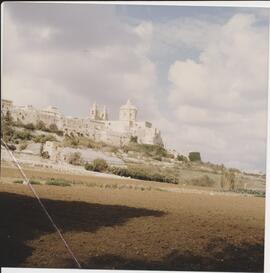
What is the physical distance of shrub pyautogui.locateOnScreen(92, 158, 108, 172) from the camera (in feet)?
18.7

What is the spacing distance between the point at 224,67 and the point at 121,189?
Answer: 5.88ft

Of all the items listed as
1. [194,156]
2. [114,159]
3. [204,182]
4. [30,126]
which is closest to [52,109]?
[30,126]

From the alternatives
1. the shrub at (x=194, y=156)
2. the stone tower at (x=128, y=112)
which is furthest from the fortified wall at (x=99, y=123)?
the shrub at (x=194, y=156)

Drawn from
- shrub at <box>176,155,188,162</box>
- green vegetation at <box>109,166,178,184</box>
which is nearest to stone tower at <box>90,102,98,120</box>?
green vegetation at <box>109,166,178,184</box>

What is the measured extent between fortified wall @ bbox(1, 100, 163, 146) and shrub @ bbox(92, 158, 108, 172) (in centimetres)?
23

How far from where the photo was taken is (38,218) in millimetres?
5637

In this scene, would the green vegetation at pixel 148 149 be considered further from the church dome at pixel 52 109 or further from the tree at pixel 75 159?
the church dome at pixel 52 109

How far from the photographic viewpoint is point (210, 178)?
18.7ft

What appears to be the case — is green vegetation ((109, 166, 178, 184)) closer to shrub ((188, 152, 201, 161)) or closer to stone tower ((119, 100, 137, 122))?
shrub ((188, 152, 201, 161))

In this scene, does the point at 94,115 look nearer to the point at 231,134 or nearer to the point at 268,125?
the point at 231,134

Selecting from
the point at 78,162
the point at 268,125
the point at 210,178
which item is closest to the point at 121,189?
the point at 78,162

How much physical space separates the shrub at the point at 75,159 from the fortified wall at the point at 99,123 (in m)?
0.25

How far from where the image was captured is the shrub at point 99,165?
571 centimetres

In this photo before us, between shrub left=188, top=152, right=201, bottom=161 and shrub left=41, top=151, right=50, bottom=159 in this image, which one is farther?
shrub left=41, top=151, right=50, bottom=159
